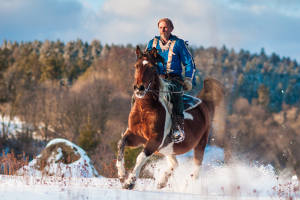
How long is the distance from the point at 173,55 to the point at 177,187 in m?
2.74

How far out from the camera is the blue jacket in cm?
766

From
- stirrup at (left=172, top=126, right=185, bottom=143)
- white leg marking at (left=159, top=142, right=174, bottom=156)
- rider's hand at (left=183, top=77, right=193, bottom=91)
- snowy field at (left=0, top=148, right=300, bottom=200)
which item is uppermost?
rider's hand at (left=183, top=77, right=193, bottom=91)

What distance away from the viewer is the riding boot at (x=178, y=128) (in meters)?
7.28

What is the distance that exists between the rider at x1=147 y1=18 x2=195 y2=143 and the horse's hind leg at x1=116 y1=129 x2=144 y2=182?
83 cm

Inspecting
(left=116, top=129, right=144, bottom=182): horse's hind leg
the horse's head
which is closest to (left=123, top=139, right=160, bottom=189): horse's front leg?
(left=116, top=129, right=144, bottom=182): horse's hind leg

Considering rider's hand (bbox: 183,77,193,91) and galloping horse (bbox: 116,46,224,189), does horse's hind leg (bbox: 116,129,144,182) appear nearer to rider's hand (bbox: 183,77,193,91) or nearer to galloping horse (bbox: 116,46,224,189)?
galloping horse (bbox: 116,46,224,189)

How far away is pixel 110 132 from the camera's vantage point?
3347 cm

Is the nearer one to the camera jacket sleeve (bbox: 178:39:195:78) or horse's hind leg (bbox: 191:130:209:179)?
jacket sleeve (bbox: 178:39:195:78)

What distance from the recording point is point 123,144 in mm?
6918

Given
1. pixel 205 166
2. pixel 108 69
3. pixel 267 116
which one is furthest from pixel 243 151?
pixel 205 166

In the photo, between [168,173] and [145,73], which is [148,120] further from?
[168,173]

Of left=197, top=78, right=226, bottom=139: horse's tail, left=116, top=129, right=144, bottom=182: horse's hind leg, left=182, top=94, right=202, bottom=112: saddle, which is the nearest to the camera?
left=116, top=129, right=144, bottom=182: horse's hind leg

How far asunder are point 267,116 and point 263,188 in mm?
34724

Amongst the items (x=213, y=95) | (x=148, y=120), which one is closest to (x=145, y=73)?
(x=148, y=120)
